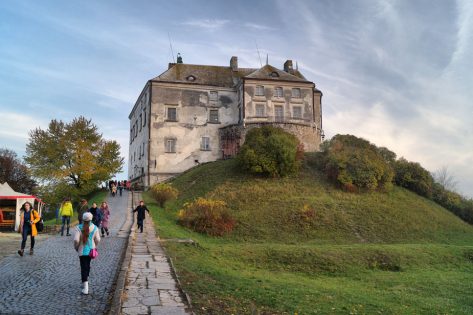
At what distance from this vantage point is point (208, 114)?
48.3m

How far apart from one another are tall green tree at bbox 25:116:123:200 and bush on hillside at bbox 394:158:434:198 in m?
27.3

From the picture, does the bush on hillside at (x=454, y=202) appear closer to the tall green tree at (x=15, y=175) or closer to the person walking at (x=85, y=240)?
the person walking at (x=85, y=240)

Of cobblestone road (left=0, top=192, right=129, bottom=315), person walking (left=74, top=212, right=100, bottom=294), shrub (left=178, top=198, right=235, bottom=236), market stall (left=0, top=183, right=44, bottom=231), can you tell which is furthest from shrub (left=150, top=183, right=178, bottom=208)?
person walking (left=74, top=212, right=100, bottom=294)

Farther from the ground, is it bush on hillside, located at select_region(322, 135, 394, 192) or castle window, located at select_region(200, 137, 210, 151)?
castle window, located at select_region(200, 137, 210, 151)

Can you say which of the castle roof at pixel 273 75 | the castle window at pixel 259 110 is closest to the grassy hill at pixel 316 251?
the castle window at pixel 259 110

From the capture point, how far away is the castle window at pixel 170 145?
46.7 metres

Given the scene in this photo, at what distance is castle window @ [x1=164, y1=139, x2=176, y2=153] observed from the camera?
1837 inches

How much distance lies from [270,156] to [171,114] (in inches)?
590

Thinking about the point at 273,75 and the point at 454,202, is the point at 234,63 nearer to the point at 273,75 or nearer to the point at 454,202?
the point at 273,75

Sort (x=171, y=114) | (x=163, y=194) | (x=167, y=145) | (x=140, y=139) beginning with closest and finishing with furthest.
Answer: (x=163, y=194), (x=167, y=145), (x=171, y=114), (x=140, y=139)

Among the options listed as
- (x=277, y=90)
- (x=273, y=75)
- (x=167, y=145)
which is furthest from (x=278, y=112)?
(x=167, y=145)

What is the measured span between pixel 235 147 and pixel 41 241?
29.2m

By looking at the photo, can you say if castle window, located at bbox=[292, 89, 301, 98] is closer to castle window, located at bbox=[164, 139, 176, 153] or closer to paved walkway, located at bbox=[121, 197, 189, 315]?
castle window, located at bbox=[164, 139, 176, 153]

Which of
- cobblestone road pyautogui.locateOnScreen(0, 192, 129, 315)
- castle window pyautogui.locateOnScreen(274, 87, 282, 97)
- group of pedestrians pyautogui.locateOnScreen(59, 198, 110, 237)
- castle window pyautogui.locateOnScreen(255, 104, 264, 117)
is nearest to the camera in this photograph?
cobblestone road pyautogui.locateOnScreen(0, 192, 129, 315)
